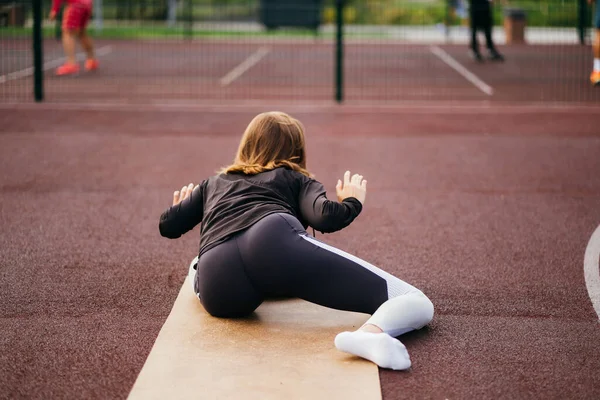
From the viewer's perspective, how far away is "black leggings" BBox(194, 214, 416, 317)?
460 centimetres

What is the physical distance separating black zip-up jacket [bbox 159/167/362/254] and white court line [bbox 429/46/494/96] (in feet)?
32.9

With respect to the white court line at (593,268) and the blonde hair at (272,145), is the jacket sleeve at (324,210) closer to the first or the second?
the blonde hair at (272,145)

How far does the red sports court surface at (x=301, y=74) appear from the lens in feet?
46.4

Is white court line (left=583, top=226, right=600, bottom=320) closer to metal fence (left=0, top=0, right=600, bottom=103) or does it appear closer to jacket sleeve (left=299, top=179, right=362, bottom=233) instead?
jacket sleeve (left=299, top=179, right=362, bottom=233)

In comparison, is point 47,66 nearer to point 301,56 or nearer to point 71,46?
point 71,46

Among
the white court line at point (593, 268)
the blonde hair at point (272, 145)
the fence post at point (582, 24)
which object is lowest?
the white court line at point (593, 268)

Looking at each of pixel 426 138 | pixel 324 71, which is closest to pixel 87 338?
pixel 426 138

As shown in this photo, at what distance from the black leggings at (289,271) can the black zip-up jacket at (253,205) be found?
0.08m

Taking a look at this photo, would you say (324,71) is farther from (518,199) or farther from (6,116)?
(518,199)

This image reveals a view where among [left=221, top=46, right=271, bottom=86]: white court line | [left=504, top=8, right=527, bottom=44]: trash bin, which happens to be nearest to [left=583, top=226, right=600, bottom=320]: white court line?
[left=221, top=46, right=271, bottom=86]: white court line

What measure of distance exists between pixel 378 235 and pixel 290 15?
23436 millimetres

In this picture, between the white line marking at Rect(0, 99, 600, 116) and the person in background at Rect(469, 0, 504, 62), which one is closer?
the white line marking at Rect(0, 99, 600, 116)

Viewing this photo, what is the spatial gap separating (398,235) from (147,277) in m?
1.83

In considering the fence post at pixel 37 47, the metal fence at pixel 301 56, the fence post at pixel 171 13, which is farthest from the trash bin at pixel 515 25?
the fence post at pixel 37 47
